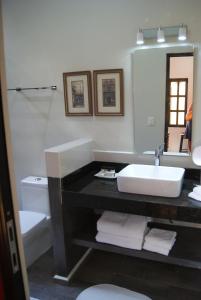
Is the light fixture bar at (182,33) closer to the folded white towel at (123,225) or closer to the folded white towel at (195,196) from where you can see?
the folded white towel at (195,196)

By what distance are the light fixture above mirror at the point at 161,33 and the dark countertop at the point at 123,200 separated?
119cm

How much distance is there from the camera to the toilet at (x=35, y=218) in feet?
8.11

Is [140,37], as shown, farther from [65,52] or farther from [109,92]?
[65,52]

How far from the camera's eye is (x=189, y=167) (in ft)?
7.66

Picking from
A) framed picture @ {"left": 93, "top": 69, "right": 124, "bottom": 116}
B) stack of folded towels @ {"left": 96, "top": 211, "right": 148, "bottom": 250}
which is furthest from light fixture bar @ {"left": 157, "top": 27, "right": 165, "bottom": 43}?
stack of folded towels @ {"left": 96, "top": 211, "right": 148, "bottom": 250}

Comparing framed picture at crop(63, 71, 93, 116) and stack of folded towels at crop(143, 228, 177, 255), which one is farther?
framed picture at crop(63, 71, 93, 116)

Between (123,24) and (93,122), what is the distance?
36.3 inches

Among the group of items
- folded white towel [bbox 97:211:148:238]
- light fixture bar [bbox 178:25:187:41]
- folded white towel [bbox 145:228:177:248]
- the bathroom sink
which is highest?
light fixture bar [bbox 178:25:187:41]

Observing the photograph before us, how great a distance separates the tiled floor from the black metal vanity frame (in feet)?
0.45

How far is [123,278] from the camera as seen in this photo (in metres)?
2.29

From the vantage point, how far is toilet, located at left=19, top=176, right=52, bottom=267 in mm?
2473

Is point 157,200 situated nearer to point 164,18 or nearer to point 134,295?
point 134,295

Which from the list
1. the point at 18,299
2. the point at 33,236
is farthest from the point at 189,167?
the point at 18,299

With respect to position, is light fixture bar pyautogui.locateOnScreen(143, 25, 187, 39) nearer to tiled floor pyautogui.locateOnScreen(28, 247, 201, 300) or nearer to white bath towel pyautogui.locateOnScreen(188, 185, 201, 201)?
white bath towel pyautogui.locateOnScreen(188, 185, 201, 201)
